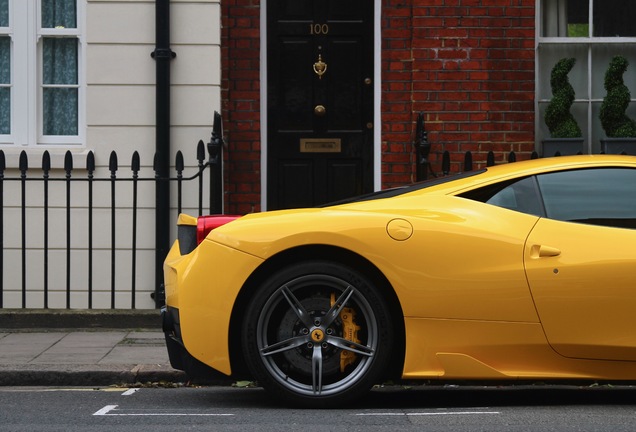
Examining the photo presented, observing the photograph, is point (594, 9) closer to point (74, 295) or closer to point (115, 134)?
point (115, 134)

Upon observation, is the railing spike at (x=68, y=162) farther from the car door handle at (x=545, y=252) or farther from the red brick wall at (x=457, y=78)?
the car door handle at (x=545, y=252)

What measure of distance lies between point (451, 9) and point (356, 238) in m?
4.96

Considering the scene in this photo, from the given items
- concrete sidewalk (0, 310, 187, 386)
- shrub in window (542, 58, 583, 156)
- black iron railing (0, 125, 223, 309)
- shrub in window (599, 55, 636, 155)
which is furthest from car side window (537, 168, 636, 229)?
shrub in window (599, 55, 636, 155)

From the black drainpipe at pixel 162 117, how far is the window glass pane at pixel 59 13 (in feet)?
2.84

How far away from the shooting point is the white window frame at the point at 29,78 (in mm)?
10344

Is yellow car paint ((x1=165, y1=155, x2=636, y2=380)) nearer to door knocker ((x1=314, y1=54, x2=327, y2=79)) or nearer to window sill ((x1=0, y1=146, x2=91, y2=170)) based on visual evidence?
window sill ((x1=0, y1=146, x2=91, y2=170))

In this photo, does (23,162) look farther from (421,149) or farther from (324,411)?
(324,411)

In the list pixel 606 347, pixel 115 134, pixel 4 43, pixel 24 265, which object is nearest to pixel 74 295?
pixel 24 265

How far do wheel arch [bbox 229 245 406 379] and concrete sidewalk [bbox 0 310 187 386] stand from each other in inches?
53.8

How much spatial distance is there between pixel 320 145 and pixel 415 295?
491cm

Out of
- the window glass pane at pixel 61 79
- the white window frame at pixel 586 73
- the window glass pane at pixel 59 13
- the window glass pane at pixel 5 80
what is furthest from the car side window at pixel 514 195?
the window glass pane at pixel 5 80

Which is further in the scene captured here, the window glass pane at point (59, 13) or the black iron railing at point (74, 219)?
the window glass pane at point (59, 13)

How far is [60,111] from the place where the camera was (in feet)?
34.3

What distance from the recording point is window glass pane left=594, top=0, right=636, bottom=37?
10852 mm
